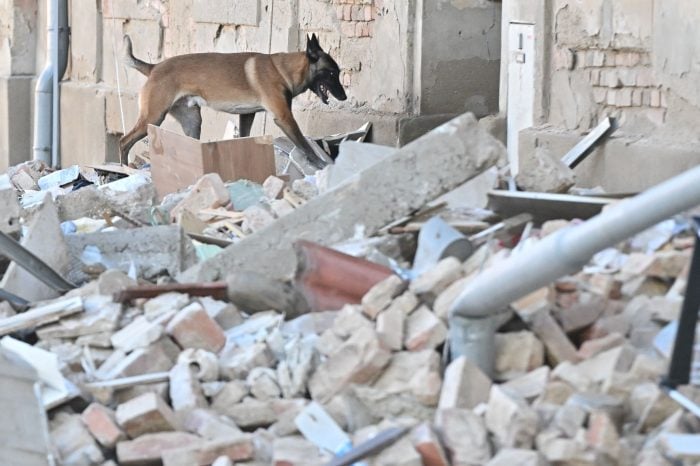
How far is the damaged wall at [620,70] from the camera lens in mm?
7344

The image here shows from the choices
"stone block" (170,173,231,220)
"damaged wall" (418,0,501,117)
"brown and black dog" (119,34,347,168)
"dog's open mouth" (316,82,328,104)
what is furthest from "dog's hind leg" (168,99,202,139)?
"stone block" (170,173,231,220)

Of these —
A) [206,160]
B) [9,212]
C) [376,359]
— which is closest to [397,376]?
[376,359]

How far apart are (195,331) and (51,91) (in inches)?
417

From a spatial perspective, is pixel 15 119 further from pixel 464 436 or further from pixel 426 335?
pixel 464 436

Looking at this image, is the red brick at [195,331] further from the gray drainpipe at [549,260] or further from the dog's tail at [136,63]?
the dog's tail at [136,63]

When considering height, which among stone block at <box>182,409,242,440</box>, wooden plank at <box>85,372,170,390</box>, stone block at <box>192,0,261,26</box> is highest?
stone block at <box>192,0,261,26</box>

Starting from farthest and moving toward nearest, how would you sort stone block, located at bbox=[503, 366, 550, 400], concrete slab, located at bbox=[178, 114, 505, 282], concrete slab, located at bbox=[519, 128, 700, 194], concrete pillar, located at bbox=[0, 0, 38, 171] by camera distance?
1. concrete pillar, located at bbox=[0, 0, 38, 171]
2. concrete slab, located at bbox=[519, 128, 700, 194]
3. concrete slab, located at bbox=[178, 114, 505, 282]
4. stone block, located at bbox=[503, 366, 550, 400]

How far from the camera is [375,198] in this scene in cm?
528

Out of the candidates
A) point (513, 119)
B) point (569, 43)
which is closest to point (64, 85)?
point (513, 119)

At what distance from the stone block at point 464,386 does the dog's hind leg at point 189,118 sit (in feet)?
26.1

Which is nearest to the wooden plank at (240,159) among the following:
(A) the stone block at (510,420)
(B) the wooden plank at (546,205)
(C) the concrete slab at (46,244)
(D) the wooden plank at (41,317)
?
(C) the concrete slab at (46,244)

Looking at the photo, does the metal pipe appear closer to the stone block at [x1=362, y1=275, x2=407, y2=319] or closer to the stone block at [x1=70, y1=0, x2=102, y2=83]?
the stone block at [x1=70, y1=0, x2=102, y2=83]

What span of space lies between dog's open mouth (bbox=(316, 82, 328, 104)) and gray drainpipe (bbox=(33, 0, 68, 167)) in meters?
4.49

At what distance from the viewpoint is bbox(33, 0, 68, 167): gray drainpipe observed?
1466 cm
